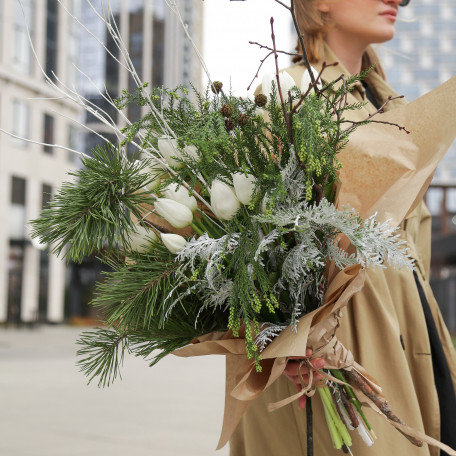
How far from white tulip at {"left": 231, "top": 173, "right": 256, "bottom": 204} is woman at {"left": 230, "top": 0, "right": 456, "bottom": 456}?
50 cm

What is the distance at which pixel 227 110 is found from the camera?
5.49ft

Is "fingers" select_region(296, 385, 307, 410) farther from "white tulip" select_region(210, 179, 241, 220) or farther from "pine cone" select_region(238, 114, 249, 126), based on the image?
"pine cone" select_region(238, 114, 249, 126)

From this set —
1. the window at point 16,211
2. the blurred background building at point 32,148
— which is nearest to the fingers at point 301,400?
the blurred background building at point 32,148

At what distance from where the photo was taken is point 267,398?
2.22 m

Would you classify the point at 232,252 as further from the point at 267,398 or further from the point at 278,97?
the point at 267,398

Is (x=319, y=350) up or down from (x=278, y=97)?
down

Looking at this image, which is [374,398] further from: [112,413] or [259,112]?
[112,413]

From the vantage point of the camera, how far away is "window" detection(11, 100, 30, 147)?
33.1 metres

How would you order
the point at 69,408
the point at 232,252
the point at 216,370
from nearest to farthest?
1. the point at 232,252
2. the point at 69,408
3. the point at 216,370

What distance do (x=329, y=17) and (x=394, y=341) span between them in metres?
1.10

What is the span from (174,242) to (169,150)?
0.23 metres

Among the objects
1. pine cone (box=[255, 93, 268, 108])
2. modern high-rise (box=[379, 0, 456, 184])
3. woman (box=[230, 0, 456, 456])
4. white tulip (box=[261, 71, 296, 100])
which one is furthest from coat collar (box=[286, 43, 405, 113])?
modern high-rise (box=[379, 0, 456, 184])

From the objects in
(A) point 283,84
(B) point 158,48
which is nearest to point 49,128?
(B) point 158,48

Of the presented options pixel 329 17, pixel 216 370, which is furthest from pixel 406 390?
pixel 216 370
